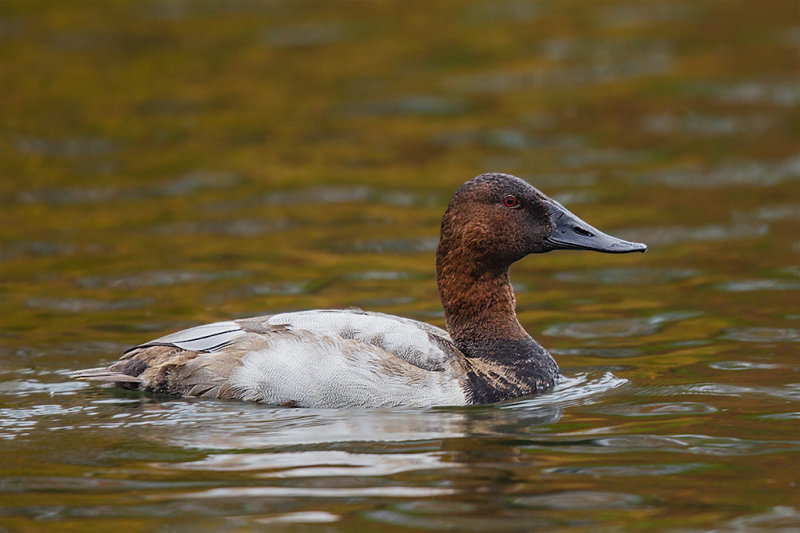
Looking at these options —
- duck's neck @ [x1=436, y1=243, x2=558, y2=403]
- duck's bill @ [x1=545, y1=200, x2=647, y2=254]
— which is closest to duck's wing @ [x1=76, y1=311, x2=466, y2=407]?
duck's neck @ [x1=436, y1=243, x2=558, y2=403]

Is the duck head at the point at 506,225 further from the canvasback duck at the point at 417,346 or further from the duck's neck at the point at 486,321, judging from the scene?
the duck's neck at the point at 486,321

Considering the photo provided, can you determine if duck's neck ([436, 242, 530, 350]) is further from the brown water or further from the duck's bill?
the brown water

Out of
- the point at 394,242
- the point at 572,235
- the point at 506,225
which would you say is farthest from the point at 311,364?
the point at 394,242

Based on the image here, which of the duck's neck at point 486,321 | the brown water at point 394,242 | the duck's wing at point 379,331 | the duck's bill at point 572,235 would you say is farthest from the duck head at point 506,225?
the brown water at point 394,242

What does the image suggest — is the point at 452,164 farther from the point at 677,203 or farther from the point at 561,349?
the point at 561,349

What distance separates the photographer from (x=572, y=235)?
834 cm

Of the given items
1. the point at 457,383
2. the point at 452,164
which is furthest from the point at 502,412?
the point at 452,164

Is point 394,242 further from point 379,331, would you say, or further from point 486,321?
point 379,331

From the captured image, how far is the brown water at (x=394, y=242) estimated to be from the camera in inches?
254

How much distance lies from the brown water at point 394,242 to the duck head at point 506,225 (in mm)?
920

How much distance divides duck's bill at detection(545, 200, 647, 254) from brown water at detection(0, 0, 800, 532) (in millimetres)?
901

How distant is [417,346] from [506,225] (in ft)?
3.48

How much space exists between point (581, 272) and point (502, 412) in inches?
174

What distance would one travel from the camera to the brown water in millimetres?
6453
